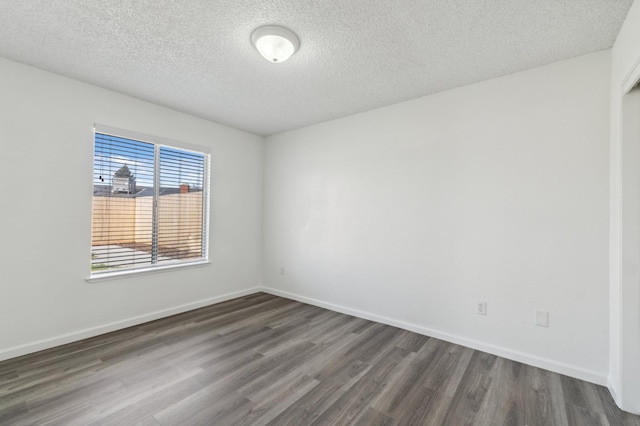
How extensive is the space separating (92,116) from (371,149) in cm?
315

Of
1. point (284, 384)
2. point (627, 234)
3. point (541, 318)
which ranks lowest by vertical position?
point (284, 384)

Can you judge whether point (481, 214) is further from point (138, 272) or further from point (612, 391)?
point (138, 272)

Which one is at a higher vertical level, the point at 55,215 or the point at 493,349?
the point at 55,215

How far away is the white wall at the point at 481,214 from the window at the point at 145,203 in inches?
67.0

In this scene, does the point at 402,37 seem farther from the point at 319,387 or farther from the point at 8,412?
the point at 8,412

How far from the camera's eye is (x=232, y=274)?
4.35 metres

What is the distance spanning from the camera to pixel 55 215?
2.72 m

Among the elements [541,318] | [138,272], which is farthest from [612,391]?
[138,272]

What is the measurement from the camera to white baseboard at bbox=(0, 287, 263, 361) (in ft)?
8.23

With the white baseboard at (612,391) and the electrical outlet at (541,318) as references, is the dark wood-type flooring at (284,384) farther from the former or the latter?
the electrical outlet at (541,318)

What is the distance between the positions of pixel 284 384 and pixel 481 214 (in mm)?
2365

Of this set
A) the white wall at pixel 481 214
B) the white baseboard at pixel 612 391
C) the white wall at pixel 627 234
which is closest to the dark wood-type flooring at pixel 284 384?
the white baseboard at pixel 612 391

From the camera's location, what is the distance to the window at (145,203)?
3067mm

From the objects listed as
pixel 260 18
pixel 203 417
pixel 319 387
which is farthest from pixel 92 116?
pixel 319 387
